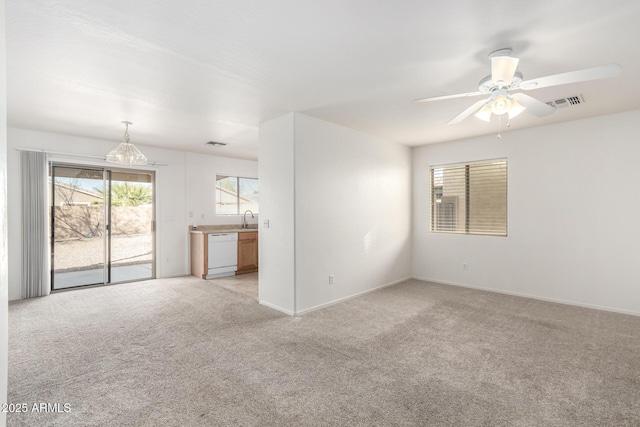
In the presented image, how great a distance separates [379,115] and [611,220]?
319 centimetres

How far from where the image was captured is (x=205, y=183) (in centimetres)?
663

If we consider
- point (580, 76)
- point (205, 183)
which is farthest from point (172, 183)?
point (580, 76)

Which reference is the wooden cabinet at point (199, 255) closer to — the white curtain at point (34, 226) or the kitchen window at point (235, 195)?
the kitchen window at point (235, 195)

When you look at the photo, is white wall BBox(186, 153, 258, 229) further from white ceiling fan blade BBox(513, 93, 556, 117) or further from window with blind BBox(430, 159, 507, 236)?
white ceiling fan blade BBox(513, 93, 556, 117)

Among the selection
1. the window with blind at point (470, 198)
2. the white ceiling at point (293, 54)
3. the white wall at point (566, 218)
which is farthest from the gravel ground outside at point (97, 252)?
Answer: the white wall at point (566, 218)

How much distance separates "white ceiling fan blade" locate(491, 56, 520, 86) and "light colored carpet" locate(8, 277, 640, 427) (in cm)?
220

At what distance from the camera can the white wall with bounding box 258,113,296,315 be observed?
12.9 ft

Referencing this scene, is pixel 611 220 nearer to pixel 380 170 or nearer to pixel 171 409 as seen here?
pixel 380 170

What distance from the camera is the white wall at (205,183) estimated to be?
643 centimetres

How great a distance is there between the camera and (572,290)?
4.31 meters

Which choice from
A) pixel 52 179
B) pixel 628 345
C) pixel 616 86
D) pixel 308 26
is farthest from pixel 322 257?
pixel 52 179

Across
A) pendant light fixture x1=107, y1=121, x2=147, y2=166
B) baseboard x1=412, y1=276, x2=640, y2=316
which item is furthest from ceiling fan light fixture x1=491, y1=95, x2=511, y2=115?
pendant light fixture x1=107, y1=121, x2=147, y2=166

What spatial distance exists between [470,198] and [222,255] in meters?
4.61

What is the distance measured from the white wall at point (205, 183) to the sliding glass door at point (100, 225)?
725mm
